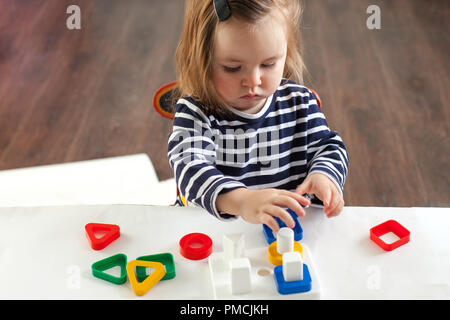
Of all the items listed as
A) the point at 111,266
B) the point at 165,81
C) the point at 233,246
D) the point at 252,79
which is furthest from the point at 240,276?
the point at 165,81

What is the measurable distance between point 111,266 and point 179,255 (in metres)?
0.08

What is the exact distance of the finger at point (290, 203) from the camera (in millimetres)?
629

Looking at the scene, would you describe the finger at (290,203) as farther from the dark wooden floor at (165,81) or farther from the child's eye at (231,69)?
the dark wooden floor at (165,81)

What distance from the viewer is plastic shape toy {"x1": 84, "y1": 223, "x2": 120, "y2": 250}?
2.26 feet

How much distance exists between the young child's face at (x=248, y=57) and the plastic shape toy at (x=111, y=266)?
11.1 inches

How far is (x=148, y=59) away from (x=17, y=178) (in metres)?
1.04

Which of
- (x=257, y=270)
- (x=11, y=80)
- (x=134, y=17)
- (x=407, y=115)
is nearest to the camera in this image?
(x=257, y=270)

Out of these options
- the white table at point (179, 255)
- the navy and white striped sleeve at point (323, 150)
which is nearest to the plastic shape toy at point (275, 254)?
the white table at point (179, 255)

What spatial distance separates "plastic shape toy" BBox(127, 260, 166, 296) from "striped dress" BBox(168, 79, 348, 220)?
0.15 meters

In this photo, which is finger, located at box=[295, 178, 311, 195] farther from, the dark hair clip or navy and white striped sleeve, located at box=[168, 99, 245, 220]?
the dark hair clip

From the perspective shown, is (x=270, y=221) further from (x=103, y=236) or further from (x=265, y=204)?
(x=103, y=236)

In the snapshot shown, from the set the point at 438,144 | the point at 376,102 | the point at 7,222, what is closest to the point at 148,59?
the point at 376,102

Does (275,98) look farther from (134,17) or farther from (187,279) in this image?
(134,17)

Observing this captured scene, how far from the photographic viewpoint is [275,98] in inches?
36.5
